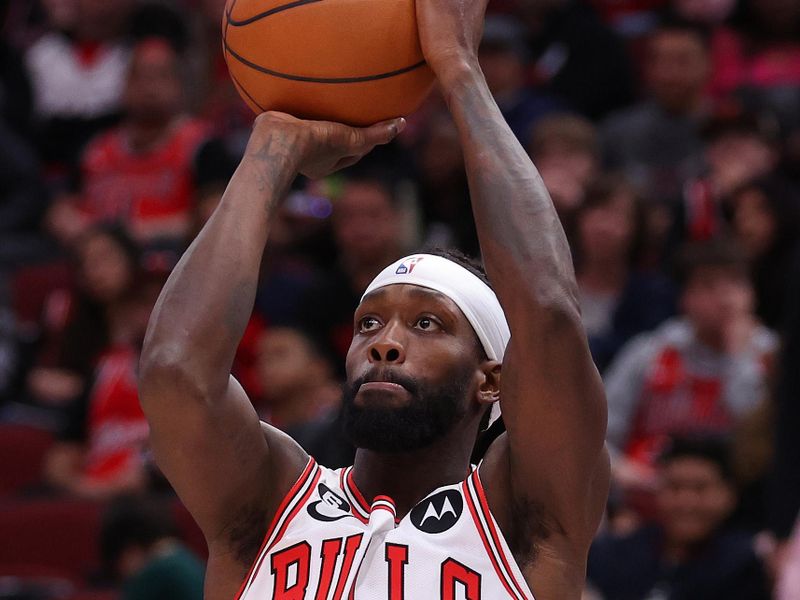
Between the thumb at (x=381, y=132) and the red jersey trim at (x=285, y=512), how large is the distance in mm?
793

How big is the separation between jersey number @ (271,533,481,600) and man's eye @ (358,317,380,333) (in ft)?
1.78

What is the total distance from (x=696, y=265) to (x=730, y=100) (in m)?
2.36

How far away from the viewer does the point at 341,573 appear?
11.2 feet

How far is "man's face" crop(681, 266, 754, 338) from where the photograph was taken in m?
6.81

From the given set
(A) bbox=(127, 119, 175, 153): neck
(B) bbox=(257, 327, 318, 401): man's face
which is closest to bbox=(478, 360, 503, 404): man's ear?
(B) bbox=(257, 327, 318, 401): man's face

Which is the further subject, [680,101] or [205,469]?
[680,101]

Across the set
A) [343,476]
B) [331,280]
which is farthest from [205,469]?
[331,280]

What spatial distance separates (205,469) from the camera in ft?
11.3

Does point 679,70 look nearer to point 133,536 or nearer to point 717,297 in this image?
point 717,297

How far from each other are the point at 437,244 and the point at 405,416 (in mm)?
1599

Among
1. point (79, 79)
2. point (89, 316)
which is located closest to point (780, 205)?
point (89, 316)

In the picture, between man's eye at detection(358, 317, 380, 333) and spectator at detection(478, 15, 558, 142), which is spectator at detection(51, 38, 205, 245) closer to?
spectator at detection(478, 15, 558, 142)

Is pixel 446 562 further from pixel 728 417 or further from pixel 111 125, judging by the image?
pixel 111 125

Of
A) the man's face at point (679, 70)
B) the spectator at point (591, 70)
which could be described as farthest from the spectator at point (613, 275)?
the spectator at point (591, 70)
